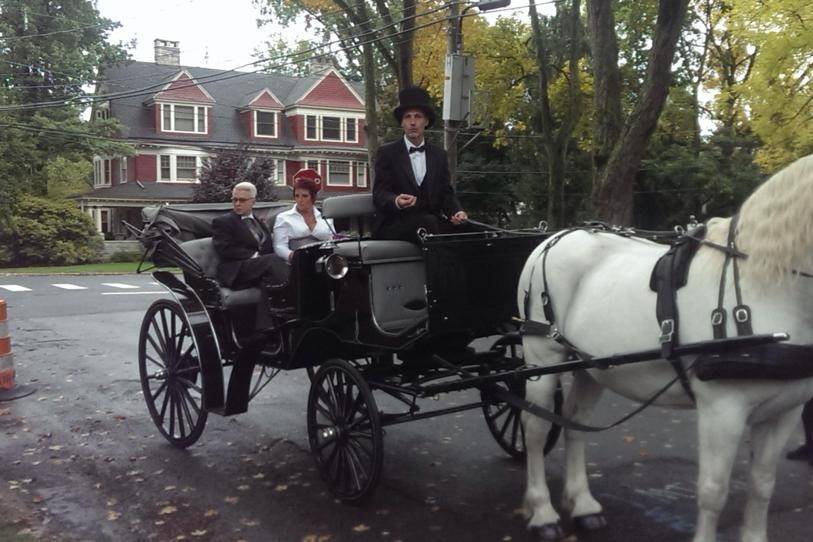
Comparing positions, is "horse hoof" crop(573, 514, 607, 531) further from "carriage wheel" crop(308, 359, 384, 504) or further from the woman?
the woman

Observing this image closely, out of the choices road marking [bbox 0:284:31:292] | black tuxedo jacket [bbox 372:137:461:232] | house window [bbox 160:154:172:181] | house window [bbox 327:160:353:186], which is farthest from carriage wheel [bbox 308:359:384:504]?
house window [bbox 327:160:353:186]

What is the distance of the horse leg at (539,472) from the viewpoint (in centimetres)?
443

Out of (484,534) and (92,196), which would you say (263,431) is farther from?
(92,196)

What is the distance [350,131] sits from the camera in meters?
47.3

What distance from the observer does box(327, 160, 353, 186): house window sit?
1823 inches

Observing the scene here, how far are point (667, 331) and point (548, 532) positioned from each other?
1.45m

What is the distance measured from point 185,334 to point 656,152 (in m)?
27.1

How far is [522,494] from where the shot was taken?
16.8 feet

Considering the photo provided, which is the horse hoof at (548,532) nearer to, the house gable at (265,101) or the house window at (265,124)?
the house window at (265,124)

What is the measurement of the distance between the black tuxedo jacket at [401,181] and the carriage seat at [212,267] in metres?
1.22

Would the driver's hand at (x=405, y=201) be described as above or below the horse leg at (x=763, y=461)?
above

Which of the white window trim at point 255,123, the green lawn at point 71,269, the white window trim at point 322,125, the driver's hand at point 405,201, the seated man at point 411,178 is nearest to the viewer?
the driver's hand at point 405,201

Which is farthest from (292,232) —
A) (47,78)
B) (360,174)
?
(360,174)

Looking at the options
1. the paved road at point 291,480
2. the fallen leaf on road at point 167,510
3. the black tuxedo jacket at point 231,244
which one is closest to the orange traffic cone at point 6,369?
the paved road at point 291,480
